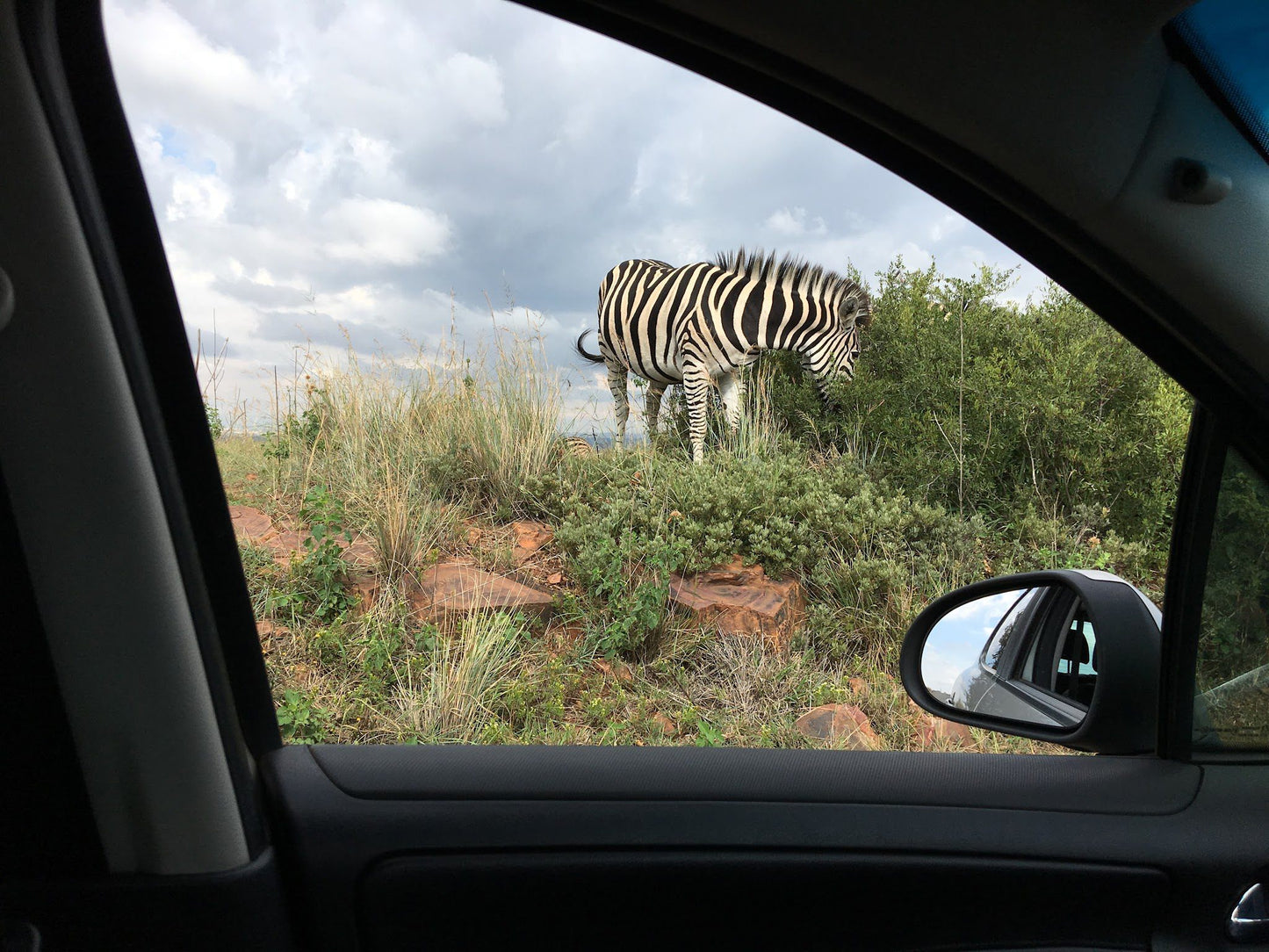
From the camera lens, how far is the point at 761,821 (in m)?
1.20

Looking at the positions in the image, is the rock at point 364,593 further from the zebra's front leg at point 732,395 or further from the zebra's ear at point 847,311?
the zebra's ear at point 847,311

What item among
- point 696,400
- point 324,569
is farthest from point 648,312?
point 324,569

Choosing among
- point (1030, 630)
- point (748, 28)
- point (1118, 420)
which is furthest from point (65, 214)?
point (1118, 420)

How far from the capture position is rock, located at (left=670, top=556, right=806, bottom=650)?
4379 mm

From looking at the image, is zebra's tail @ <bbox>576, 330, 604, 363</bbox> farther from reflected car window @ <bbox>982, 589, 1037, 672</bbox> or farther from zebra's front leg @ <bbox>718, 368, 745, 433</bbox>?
reflected car window @ <bbox>982, 589, 1037, 672</bbox>

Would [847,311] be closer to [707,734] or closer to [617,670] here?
[617,670]

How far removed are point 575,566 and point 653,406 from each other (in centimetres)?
447

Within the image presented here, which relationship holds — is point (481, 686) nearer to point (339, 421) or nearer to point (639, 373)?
point (339, 421)

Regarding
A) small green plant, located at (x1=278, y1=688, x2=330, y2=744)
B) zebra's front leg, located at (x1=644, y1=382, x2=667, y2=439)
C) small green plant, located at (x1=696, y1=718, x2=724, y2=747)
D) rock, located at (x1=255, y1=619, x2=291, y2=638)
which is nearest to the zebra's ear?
zebra's front leg, located at (x1=644, y1=382, x2=667, y2=439)

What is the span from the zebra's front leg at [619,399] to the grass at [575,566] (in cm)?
38

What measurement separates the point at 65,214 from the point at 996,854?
4.73 ft

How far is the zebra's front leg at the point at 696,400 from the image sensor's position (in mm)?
7368

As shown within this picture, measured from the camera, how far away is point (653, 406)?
28.9 feet

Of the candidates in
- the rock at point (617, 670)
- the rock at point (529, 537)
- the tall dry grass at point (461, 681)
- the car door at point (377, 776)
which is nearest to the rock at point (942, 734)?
the rock at point (617, 670)
